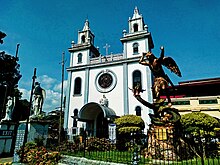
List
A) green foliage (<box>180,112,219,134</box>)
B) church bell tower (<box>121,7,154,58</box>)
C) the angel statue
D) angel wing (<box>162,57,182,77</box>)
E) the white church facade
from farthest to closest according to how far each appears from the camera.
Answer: church bell tower (<box>121,7,154,58</box>), the white church facade, green foliage (<box>180,112,219,134</box>), the angel statue, angel wing (<box>162,57,182,77</box>)

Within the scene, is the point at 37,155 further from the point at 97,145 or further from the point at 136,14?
the point at 136,14

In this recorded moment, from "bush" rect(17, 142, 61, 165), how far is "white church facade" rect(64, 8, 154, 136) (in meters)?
10.4

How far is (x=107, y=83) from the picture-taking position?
2172 cm

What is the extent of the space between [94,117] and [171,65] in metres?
14.2

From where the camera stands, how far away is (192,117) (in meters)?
12.2

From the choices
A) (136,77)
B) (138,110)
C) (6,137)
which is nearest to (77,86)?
(136,77)

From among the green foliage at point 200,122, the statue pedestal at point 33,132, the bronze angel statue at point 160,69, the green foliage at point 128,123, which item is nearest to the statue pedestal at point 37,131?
the statue pedestal at point 33,132

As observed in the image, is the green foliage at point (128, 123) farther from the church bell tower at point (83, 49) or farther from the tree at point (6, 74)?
the tree at point (6, 74)

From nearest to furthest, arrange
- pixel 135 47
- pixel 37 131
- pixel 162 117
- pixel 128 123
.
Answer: pixel 162 117 < pixel 37 131 < pixel 128 123 < pixel 135 47

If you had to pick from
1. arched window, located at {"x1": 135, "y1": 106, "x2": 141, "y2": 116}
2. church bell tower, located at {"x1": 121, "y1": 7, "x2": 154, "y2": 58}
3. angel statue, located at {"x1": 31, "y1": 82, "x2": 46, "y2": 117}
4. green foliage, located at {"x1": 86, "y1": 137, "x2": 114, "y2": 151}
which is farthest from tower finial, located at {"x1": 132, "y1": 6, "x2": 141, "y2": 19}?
angel statue, located at {"x1": 31, "y1": 82, "x2": 46, "y2": 117}

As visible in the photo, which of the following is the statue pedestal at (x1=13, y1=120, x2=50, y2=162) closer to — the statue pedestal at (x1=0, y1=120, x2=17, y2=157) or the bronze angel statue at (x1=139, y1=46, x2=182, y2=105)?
the statue pedestal at (x1=0, y1=120, x2=17, y2=157)

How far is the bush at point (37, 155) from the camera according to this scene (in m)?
7.74

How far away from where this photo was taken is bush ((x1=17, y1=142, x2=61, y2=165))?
7.74m

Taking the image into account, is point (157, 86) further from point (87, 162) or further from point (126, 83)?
point (126, 83)
